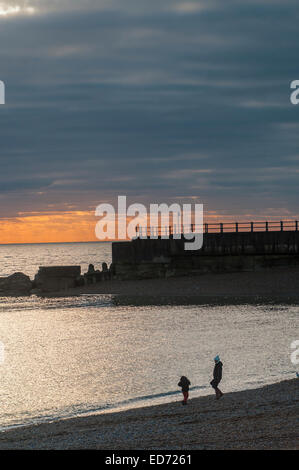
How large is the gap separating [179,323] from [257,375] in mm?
14348

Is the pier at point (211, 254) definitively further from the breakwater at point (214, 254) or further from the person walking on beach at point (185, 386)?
the person walking on beach at point (185, 386)

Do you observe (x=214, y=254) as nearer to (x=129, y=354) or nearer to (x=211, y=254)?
(x=211, y=254)

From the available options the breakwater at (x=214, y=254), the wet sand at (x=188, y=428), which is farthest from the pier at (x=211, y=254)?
the wet sand at (x=188, y=428)

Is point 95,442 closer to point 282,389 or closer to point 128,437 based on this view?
point 128,437

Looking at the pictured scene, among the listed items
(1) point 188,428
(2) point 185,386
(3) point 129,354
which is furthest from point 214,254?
(1) point 188,428

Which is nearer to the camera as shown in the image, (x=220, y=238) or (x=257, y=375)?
(x=257, y=375)

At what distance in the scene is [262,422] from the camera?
51.2 feet

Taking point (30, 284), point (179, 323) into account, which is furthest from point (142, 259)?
point (179, 323)

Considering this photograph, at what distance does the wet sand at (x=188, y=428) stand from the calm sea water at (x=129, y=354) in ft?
5.79

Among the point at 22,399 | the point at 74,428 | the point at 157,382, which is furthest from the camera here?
the point at 157,382

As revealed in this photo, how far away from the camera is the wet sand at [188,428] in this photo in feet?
46.8

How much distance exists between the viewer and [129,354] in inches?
1108
